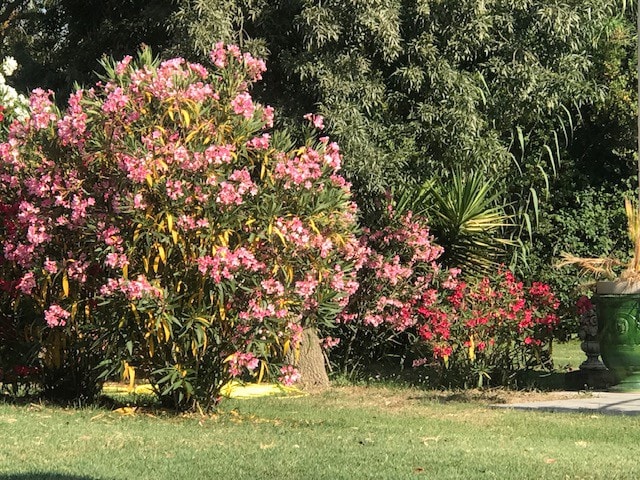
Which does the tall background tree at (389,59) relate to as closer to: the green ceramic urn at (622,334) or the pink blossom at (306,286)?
the green ceramic urn at (622,334)

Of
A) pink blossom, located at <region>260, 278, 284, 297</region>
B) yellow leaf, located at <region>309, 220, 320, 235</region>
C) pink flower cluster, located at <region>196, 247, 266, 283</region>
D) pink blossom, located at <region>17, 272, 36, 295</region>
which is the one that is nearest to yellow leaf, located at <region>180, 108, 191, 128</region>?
pink flower cluster, located at <region>196, 247, 266, 283</region>

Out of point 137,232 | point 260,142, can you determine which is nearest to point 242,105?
point 260,142

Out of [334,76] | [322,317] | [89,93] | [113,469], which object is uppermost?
[334,76]

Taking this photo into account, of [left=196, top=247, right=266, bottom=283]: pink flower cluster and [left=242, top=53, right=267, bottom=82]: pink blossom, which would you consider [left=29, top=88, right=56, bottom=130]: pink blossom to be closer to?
[left=242, top=53, right=267, bottom=82]: pink blossom

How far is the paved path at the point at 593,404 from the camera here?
10017 millimetres

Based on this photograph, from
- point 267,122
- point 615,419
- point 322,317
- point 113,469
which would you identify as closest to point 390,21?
point 267,122

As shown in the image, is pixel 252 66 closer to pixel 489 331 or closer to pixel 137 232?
pixel 137 232

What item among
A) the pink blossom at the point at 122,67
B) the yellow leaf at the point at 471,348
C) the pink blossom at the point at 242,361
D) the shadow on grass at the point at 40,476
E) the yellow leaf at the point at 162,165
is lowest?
the shadow on grass at the point at 40,476

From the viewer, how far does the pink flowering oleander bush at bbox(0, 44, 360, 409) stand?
8.52 metres

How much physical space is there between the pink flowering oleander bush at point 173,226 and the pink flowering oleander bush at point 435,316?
8.93ft

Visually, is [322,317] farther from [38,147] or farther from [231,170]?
[38,147]

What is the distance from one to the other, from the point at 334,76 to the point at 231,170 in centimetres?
308

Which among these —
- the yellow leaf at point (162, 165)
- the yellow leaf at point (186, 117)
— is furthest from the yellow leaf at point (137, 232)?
the yellow leaf at point (186, 117)

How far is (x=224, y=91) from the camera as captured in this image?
9.12 metres
